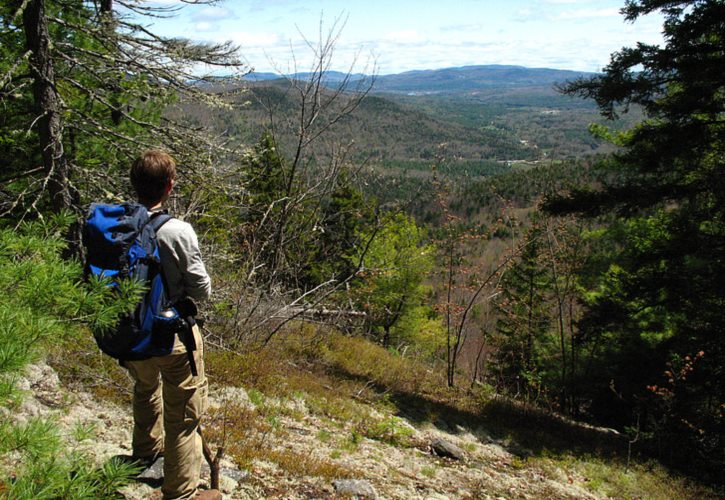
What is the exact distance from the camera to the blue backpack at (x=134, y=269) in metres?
2.29

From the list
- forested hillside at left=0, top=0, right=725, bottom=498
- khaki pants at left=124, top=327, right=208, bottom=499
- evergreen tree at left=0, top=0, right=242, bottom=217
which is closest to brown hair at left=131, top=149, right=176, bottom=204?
forested hillside at left=0, top=0, right=725, bottom=498

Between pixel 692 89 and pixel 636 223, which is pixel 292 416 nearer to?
pixel 692 89

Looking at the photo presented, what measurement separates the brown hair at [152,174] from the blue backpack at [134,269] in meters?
0.14

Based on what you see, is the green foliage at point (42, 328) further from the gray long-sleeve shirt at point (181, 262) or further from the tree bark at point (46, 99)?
the tree bark at point (46, 99)

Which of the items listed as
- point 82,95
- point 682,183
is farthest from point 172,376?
point 682,183

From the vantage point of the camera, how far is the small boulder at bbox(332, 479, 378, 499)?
422 cm

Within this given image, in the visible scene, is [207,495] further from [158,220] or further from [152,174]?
[152,174]

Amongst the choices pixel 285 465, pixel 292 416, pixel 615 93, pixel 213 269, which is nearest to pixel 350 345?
pixel 213 269

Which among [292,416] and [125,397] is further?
[292,416]

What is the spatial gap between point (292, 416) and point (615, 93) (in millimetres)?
7421

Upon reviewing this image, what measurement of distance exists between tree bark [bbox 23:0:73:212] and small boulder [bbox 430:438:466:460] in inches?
213

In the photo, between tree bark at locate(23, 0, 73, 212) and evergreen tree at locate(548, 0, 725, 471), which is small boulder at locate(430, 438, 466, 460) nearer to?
evergreen tree at locate(548, 0, 725, 471)

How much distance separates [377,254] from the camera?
20297 millimetres

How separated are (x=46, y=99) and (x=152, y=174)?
10.7 ft
